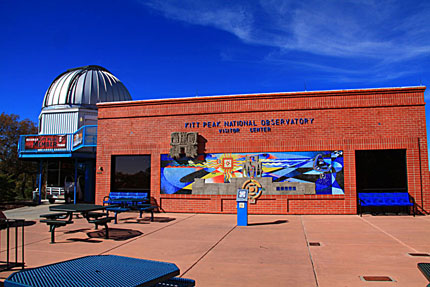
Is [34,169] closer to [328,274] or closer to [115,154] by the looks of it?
[115,154]

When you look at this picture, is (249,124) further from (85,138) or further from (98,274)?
(98,274)

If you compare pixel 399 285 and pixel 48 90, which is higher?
pixel 48 90

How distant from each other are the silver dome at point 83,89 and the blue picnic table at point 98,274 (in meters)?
25.1

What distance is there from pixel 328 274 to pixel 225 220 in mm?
8012

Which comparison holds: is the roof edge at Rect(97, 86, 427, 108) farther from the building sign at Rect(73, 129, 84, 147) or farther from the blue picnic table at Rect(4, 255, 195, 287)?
the blue picnic table at Rect(4, 255, 195, 287)

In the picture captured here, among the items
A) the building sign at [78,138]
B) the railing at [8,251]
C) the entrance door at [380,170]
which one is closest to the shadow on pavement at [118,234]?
the railing at [8,251]

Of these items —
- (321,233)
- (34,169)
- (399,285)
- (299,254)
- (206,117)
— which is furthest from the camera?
(34,169)

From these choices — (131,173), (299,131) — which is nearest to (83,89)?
(131,173)

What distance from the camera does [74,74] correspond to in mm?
28734

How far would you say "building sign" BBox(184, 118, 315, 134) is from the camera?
53.0ft

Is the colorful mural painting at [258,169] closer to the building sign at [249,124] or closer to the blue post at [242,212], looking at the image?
the building sign at [249,124]

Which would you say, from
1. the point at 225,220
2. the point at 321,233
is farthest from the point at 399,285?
the point at 225,220

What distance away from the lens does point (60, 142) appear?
22.6 m

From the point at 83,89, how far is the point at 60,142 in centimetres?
630
